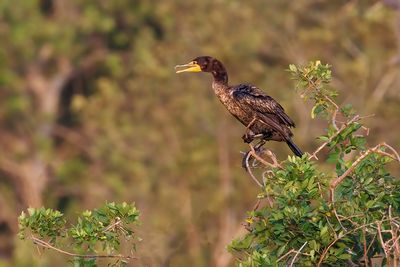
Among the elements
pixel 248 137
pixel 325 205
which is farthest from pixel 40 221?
pixel 248 137

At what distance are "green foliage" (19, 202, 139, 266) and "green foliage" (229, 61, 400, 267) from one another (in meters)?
0.74

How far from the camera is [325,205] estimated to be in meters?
8.89

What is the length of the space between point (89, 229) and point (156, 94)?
23.1 metres

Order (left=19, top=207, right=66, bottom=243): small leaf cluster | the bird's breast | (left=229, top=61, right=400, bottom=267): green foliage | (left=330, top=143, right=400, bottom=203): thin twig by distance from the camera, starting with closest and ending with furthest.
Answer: (left=330, top=143, right=400, bottom=203): thin twig < (left=229, top=61, right=400, bottom=267): green foliage < (left=19, top=207, right=66, bottom=243): small leaf cluster < the bird's breast

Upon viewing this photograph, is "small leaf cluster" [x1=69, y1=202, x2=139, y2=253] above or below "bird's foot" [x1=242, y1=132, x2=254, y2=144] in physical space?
below

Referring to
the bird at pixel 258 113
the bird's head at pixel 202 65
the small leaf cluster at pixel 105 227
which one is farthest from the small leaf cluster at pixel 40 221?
the bird's head at pixel 202 65

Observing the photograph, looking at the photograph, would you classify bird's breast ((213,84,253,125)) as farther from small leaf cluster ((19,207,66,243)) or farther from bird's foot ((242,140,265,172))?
small leaf cluster ((19,207,66,243))

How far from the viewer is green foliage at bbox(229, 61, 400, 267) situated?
28.8 feet

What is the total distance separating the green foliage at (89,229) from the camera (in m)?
8.84

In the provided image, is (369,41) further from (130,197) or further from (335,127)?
(335,127)

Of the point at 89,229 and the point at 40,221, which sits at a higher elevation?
the point at 40,221

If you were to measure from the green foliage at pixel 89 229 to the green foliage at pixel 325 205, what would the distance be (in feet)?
2.44

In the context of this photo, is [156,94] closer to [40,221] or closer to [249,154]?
[249,154]

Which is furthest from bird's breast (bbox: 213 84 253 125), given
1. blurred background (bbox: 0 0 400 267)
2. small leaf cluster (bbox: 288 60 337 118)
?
blurred background (bbox: 0 0 400 267)
